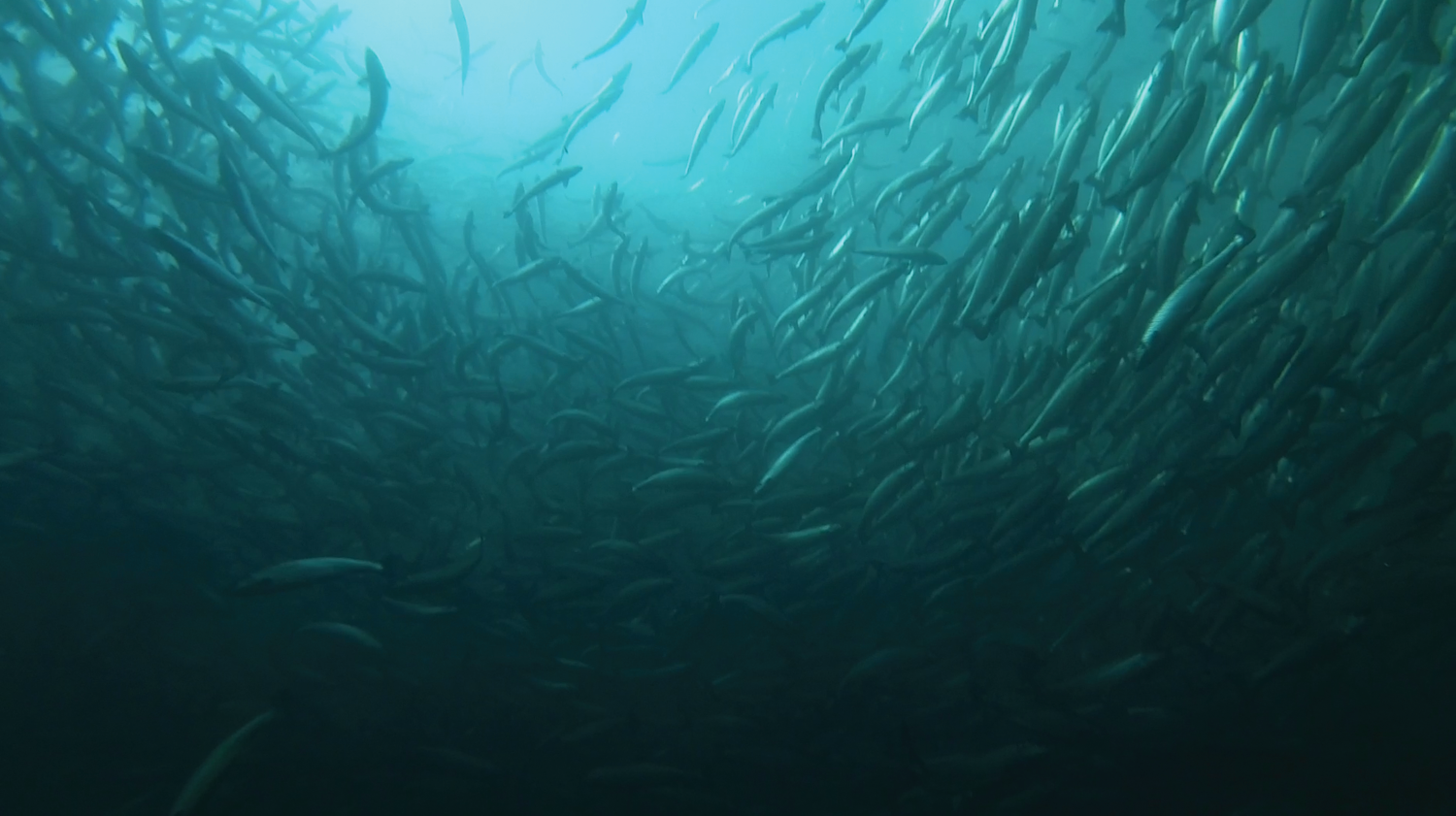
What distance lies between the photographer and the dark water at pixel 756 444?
15.1 ft

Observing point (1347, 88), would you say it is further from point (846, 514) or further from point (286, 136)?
point (286, 136)

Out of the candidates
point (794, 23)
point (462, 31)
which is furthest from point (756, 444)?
point (462, 31)

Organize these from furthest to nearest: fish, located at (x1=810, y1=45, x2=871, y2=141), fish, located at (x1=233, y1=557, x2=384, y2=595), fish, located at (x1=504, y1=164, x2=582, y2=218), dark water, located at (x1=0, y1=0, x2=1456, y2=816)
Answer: fish, located at (x1=504, y1=164, x2=582, y2=218)
fish, located at (x1=810, y1=45, x2=871, y2=141)
dark water, located at (x1=0, y1=0, x2=1456, y2=816)
fish, located at (x1=233, y1=557, x2=384, y2=595)

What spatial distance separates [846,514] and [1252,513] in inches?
162

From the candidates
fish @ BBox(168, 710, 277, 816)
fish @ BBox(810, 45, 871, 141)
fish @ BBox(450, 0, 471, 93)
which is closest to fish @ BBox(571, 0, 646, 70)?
fish @ BBox(450, 0, 471, 93)

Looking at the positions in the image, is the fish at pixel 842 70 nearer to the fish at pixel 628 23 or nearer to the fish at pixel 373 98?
the fish at pixel 628 23

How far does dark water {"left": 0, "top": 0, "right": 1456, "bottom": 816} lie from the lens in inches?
181

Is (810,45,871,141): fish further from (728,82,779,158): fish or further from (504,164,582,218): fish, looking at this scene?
(504,164,582,218): fish

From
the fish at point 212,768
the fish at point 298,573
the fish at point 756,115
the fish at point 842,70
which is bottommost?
the fish at point 212,768

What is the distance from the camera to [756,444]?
21.5 feet

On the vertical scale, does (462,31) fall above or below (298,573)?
above

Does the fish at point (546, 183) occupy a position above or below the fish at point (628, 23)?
below

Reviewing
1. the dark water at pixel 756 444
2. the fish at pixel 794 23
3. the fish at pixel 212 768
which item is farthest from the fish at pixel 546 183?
the fish at pixel 212 768

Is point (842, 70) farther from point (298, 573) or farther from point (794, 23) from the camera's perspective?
point (298, 573)
